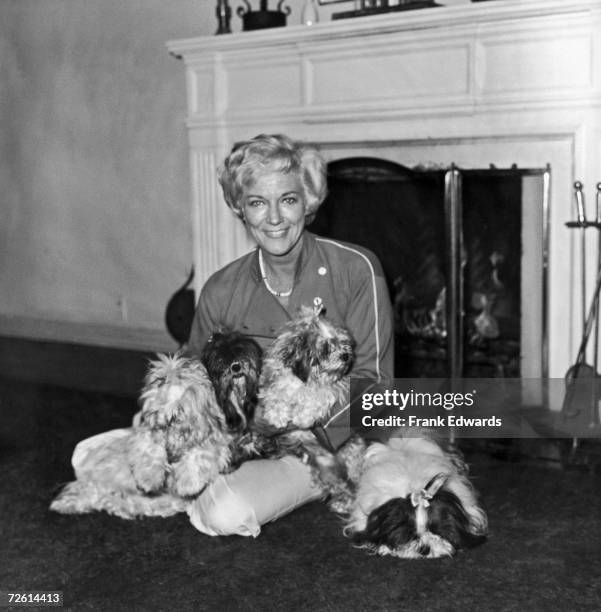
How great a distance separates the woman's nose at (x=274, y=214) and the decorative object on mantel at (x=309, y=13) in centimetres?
154

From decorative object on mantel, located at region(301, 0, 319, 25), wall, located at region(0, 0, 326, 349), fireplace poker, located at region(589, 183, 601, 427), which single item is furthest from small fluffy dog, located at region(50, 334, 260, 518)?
wall, located at region(0, 0, 326, 349)

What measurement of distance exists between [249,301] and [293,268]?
160 mm

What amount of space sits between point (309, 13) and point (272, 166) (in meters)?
1.53

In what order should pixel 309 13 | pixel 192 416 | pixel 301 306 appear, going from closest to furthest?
pixel 192 416 < pixel 301 306 < pixel 309 13

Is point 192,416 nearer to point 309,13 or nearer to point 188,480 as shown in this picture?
point 188,480

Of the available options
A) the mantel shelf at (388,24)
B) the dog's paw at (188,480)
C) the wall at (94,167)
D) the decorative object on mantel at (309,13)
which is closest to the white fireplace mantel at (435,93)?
the mantel shelf at (388,24)

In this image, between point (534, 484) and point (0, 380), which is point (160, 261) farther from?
point (534, 484)

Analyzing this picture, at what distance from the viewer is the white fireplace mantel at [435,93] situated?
3318mm

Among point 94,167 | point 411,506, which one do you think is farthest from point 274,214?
point 94,167

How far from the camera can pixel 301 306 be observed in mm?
Result: 2570

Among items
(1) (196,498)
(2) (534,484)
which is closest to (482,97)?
(2) (534,484)

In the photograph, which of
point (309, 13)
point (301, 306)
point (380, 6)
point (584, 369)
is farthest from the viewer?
point (309, 13)

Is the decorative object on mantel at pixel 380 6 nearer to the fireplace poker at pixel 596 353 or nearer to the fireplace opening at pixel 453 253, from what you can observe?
the fireplace opening at pixel 453 253

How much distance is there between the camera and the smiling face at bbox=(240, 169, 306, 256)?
8.55ft
